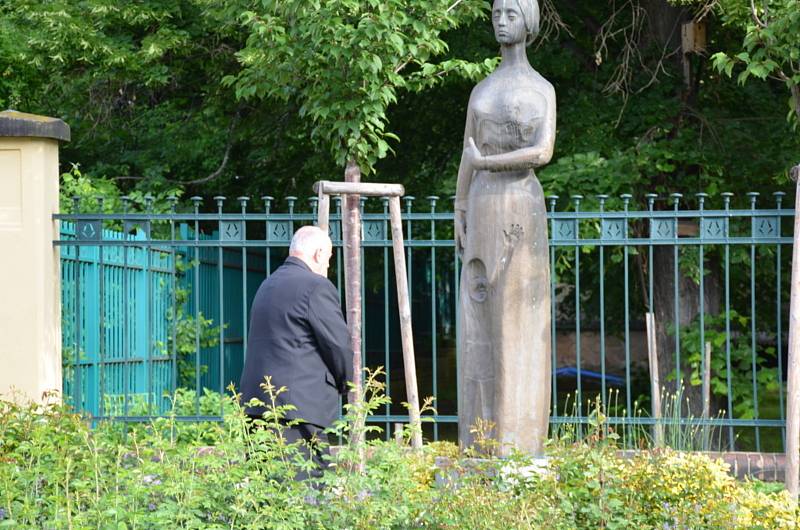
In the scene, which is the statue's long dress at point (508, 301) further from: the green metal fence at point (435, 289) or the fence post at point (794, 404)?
the fence post at point (794, 404)

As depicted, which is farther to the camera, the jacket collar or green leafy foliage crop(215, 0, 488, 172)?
green leafy foliage crop(215, 0, 488, 172)

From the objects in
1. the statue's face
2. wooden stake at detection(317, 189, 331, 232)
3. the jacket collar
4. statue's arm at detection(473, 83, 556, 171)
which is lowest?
the jacket collar

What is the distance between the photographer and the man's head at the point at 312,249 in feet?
18.9

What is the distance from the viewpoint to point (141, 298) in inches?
403

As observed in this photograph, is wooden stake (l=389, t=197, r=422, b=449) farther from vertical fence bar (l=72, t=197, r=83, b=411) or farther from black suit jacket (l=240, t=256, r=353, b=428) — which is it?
vertical fence bar (l=72, t=197, r=83, b=411)

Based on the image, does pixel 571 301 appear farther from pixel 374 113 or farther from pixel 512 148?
pixel 512 148

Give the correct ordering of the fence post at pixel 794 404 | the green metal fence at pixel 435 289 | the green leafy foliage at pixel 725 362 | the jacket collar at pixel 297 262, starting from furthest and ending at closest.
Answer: the green leafy foliage at pixel 725 362
the green metal fence at pixel 435 289
the fence post at pixel 794 404
the jacket collar at pixel 297 262

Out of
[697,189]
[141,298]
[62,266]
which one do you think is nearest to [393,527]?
[62,266]

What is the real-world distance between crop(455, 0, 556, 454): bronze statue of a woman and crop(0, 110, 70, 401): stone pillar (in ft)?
11.5

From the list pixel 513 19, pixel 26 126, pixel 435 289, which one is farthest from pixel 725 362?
pixel 26 126

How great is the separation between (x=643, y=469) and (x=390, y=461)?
1.23 meters

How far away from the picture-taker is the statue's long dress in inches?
243

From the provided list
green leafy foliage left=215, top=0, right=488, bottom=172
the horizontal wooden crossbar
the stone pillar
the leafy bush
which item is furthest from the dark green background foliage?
the leafy bush

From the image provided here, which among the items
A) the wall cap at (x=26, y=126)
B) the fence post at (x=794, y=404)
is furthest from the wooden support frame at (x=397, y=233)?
the fence post at (x=794, y=404)
